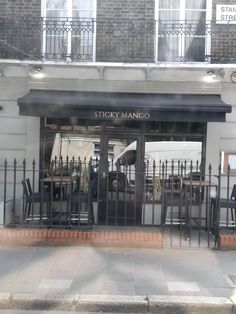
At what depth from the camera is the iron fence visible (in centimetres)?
938

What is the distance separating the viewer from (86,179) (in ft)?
36.2

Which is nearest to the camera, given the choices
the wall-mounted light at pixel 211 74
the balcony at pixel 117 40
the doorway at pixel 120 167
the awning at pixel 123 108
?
the awning at pixel 123 108

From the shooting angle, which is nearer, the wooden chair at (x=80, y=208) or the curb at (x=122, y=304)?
the curb at (x=122, y=304)

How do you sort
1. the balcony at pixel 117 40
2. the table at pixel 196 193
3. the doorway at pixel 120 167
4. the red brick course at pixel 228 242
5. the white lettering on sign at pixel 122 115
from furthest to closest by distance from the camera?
1. the doorway at pixel 120 167
2. the balcony at pixel 117 40
3. the white lettering on sign at pixel 122 115
4. the table at pixel 196 193
5. the red brick course at pixel 228 242

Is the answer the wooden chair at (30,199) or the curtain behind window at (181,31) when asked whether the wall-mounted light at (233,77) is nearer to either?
the curtain behind window at (181,31)

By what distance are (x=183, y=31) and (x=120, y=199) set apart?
394 centimetres

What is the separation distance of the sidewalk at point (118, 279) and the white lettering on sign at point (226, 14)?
5.10 m

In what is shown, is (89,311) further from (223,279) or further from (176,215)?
(176,215)

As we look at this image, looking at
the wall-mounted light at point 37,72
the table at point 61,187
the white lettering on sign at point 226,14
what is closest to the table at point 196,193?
the table at point 61,187

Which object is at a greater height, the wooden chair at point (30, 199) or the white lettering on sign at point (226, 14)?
the white lettering on sign at point (226, 14)

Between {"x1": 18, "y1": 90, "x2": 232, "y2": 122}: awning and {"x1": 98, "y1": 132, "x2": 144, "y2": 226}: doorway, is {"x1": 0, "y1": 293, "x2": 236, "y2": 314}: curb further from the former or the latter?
{"x1": 98, "y1": 132, "x2": 144, "y2": 226}: doorway

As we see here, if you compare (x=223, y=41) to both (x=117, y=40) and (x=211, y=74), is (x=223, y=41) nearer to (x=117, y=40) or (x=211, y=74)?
(x=211, y=74)

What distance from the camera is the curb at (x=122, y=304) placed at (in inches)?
235

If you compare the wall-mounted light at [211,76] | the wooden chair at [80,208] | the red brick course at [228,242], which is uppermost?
the wall-mounted light at [211,76]
